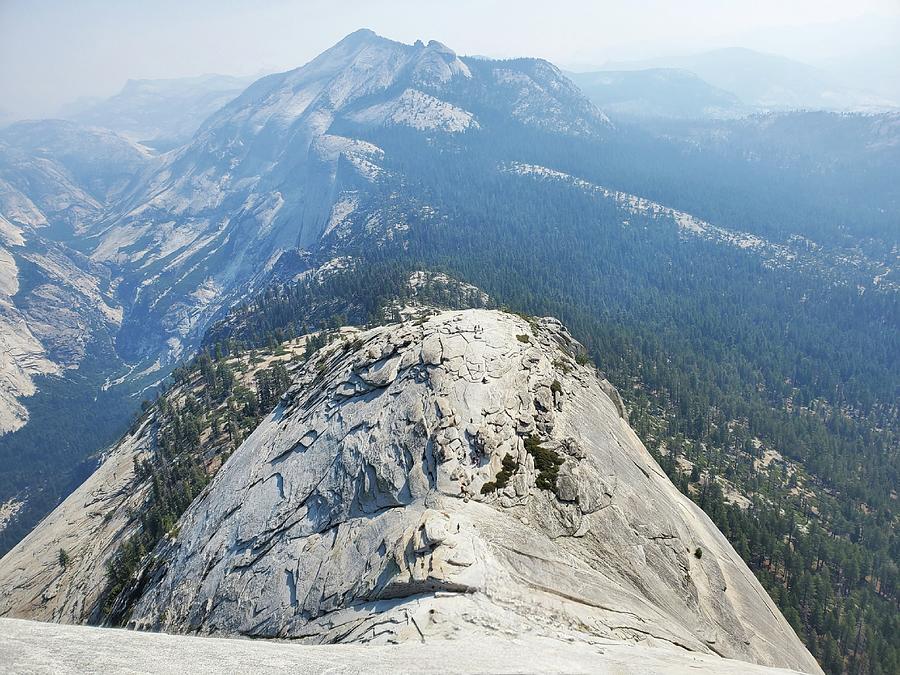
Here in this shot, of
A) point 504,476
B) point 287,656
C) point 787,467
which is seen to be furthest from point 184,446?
point 787,467

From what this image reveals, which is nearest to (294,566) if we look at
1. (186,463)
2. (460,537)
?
(460,537)

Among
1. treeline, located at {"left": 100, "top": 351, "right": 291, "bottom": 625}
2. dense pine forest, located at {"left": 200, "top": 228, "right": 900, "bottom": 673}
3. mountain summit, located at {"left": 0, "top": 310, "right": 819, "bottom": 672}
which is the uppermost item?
mountain summit, located at {"left": 0, "top": 310, "right": 819, "bottom": 672}

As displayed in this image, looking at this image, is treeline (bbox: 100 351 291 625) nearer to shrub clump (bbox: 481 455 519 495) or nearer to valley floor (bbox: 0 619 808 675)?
valley floor (bbox: 0 619 808 675)

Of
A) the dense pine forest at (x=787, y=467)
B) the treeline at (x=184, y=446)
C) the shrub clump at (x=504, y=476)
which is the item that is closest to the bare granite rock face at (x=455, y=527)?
the shrub clump at (x=504, y=476)

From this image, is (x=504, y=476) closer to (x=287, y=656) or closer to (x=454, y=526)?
(x=454, y=526)

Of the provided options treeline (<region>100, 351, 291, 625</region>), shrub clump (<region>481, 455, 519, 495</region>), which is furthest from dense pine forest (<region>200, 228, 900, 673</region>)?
shrub clump (<region>481, 455, 519, 495</region>)

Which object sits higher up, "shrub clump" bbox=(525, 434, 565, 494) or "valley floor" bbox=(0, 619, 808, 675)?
"valley floor" bbox=(0, 619, 808, 675)
